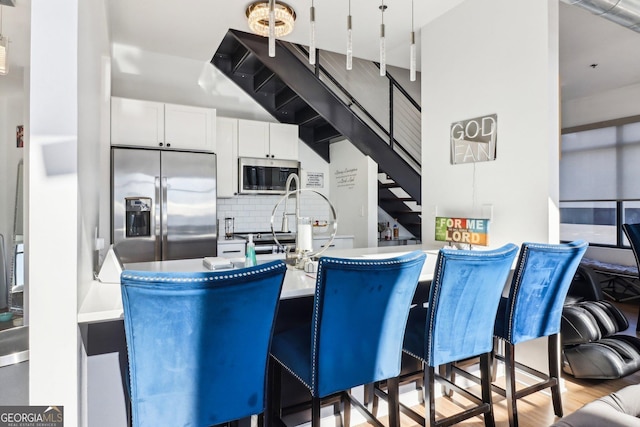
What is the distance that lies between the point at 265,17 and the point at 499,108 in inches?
76.9

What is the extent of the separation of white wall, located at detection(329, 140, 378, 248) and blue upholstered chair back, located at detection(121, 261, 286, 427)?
3513mm

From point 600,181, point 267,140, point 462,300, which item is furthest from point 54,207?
point 600,181

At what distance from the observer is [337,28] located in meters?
3.43

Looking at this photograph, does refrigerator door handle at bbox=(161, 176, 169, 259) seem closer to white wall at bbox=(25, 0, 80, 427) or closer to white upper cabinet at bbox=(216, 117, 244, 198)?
white upper cabinet at bbox=(216, 117, 244, 198)

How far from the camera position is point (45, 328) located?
121cm

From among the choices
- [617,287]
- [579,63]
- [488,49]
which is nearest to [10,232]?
[488,49]

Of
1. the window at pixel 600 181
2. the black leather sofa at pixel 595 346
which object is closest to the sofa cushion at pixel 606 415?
the black leather sofa at pixel 595 346

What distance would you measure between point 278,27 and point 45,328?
2720 mm

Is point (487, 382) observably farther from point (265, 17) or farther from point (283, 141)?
point (283, 141)

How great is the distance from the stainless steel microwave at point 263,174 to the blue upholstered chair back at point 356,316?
10.7 ft

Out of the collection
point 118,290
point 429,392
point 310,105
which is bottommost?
point 429,392

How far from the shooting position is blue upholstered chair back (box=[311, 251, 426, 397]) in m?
1.40

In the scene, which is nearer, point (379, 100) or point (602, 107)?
point (379, 100)

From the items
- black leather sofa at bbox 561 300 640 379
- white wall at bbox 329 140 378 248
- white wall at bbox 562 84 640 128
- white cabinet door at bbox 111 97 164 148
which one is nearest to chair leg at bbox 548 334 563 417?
black leather sofa at bbox 561 300 640 379
